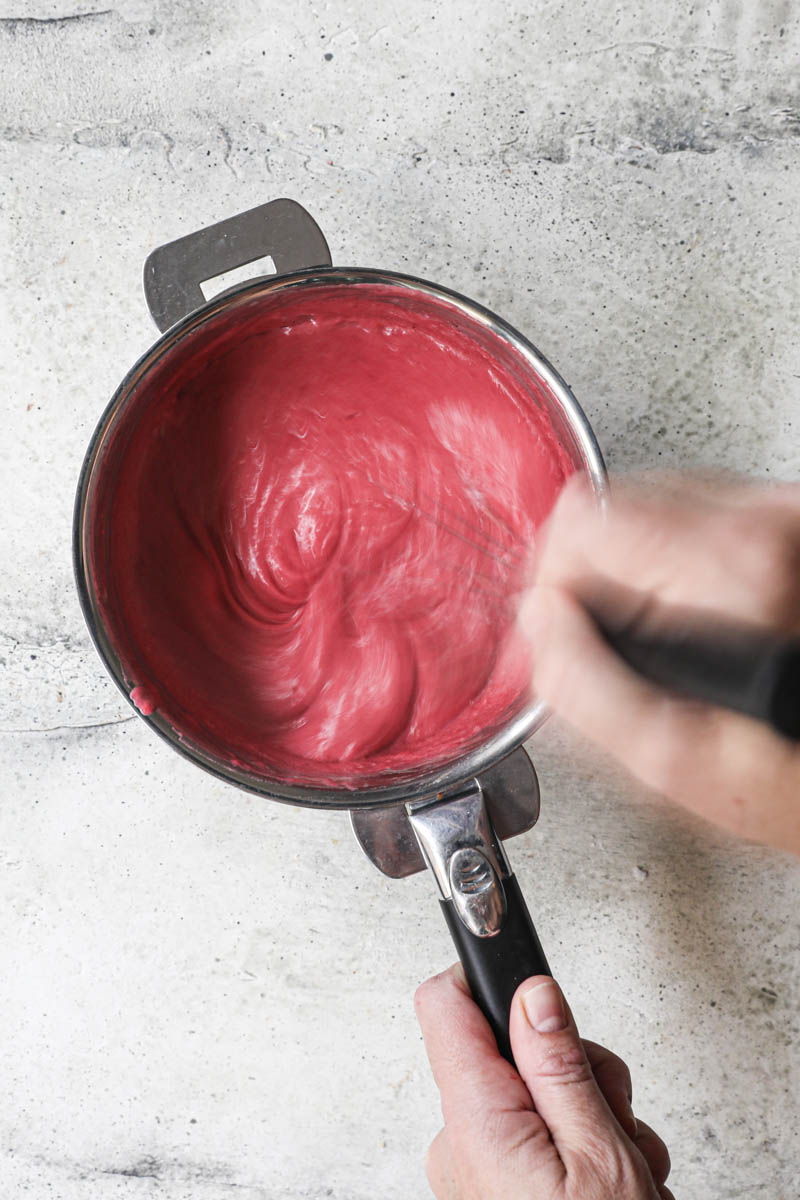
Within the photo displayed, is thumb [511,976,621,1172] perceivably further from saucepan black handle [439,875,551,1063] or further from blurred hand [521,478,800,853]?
blurred hand [521,478,800,853]

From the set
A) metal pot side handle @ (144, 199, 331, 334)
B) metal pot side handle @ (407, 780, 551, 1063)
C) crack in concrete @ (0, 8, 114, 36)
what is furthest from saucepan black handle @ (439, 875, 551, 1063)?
crack in concrete @ (0, 8, 114, 36)

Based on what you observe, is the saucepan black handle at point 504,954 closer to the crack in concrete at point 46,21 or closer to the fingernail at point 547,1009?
the fingernail at point 547,1009

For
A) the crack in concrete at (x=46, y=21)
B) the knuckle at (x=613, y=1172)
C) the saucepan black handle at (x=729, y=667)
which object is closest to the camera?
the saucepan black handle at (x=729, y=667)

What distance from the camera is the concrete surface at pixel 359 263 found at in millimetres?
973

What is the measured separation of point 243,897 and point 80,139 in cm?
89

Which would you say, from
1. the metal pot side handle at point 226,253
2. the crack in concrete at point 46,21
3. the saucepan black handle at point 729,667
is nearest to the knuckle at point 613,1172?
the saucepan black handle at point 729,667

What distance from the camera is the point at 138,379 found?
0.79 metres

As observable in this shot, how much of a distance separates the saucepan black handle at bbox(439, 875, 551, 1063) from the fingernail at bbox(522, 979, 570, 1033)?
0.02 metres

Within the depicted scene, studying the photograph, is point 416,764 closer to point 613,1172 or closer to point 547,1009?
point 547,1009

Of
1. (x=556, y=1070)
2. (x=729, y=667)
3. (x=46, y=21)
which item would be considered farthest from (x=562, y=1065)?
(x=46, y=21)

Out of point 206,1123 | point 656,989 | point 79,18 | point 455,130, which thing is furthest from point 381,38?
point 206,1123

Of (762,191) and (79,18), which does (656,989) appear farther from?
(79,18)

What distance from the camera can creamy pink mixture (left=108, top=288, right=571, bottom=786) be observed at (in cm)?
85

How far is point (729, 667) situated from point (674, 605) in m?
0.09
